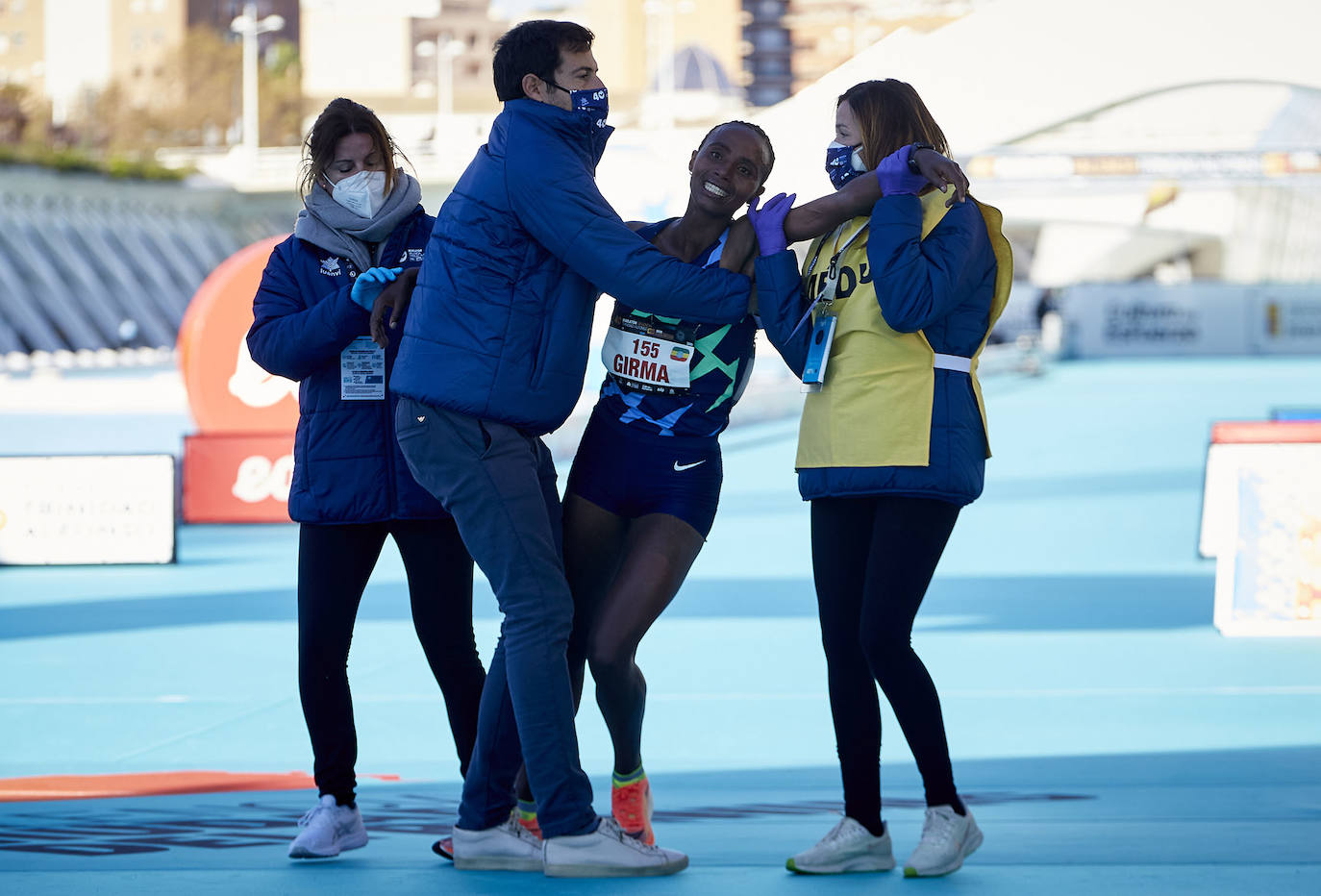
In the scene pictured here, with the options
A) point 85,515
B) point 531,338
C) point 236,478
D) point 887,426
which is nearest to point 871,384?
point 887,426

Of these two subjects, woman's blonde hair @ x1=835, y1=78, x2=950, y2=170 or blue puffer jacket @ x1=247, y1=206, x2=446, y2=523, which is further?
blue puffer jacket @ x1=247, y1=206, x2=446, y2=523

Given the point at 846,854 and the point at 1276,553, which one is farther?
the point at 1276,553

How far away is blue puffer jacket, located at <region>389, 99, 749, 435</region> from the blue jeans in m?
0.06

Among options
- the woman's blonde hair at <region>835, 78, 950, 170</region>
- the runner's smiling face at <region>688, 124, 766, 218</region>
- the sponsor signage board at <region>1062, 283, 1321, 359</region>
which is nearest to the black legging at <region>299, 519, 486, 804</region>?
the runner's smiling face at <region>688, 124, 766, 218</region>

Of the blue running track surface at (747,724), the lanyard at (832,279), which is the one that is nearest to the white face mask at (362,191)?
the lanyard at (832,279)

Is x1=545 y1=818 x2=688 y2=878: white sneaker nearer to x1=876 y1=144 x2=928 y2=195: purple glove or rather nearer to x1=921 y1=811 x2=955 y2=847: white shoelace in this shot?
x1=921 y1=811 x2=955 y2=847: white shoelace

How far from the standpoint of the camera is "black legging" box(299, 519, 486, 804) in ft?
13.9

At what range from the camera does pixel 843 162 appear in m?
4.08

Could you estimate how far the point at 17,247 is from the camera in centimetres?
4403

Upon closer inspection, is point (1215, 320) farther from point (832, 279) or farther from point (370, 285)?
point (370, 285)

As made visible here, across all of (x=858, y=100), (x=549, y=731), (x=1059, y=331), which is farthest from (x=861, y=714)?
(x=1059, y=331)

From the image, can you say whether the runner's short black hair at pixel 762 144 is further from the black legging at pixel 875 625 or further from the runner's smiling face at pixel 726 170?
the black legging at pixel 875 625

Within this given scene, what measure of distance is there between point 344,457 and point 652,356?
2.50 ft

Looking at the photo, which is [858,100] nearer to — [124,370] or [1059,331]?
[124,370]
